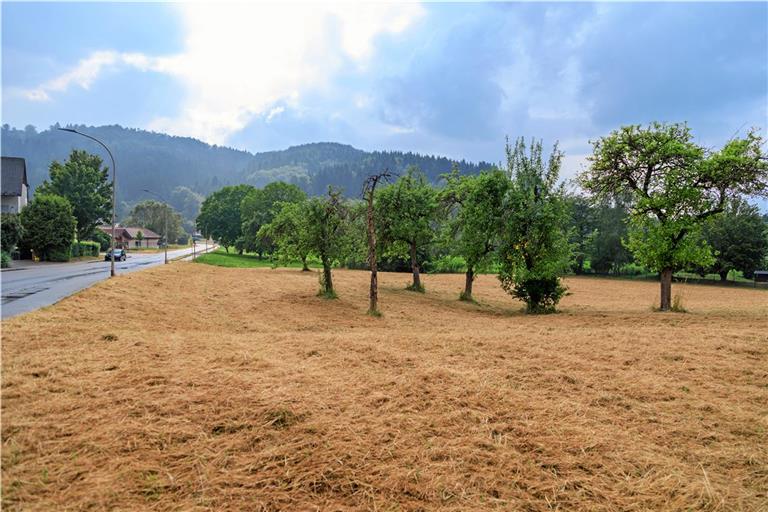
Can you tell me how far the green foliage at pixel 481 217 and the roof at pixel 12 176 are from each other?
5052cm

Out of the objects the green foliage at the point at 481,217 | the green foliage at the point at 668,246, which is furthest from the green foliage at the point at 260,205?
the green foliage at the point at 668,246

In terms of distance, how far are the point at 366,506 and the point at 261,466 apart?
99 cm

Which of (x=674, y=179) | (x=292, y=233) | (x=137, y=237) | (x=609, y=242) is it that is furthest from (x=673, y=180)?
(x=137, y=237)

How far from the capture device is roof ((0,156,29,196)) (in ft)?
145

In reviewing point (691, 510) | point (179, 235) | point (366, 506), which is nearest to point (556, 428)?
point (691, 510)

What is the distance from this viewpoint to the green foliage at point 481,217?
2002 centimetres

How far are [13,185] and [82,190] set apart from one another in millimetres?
6925

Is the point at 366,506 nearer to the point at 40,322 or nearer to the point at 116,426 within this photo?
the point at 116,426

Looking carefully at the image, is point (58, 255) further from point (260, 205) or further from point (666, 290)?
point (666, 290)

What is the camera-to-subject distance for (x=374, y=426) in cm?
402

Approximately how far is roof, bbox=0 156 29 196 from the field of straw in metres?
51.9

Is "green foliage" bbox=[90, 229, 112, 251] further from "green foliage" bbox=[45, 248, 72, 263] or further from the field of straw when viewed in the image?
the field of straw

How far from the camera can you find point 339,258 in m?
19.0

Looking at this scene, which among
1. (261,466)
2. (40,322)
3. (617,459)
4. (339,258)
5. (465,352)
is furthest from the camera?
(339,258)
